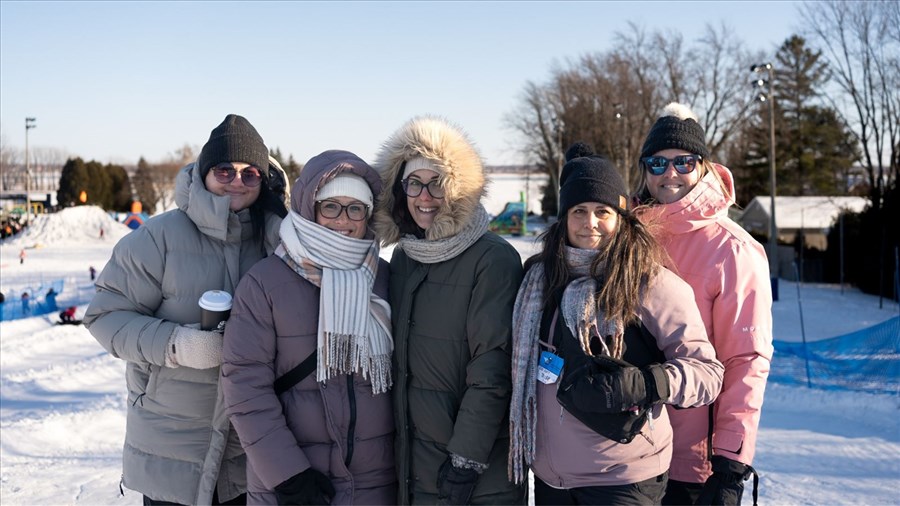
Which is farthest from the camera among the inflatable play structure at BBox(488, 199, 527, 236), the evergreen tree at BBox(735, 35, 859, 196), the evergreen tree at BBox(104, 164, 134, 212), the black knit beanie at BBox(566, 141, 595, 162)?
the evergreen tree at BBox(104, 164, 134, 212)

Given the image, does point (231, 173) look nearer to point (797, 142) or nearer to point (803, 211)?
point (803, 211)

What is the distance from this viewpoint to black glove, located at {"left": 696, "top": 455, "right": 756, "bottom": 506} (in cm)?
277

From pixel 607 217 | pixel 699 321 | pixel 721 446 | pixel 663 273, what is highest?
pixel 607 217

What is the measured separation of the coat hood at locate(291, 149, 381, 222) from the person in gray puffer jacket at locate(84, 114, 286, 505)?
0.39 metres

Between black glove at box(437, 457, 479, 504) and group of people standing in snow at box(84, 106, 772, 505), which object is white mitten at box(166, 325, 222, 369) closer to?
group of people standing in snow at box(84, 106, 772, 505)

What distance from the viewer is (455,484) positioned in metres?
2.87

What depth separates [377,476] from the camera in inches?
119

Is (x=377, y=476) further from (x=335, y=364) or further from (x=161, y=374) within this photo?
(x=161, y=374)

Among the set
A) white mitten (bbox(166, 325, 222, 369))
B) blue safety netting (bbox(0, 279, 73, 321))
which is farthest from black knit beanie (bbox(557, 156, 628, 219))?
blue safety netting (bbox(0, 279, 73, 321))

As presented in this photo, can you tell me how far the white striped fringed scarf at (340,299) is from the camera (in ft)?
9.57

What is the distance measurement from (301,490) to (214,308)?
2.77ft

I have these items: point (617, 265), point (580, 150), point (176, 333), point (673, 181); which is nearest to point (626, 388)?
point (617, 265)

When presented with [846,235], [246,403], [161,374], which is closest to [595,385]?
[246,403]

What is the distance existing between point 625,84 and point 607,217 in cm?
4297
